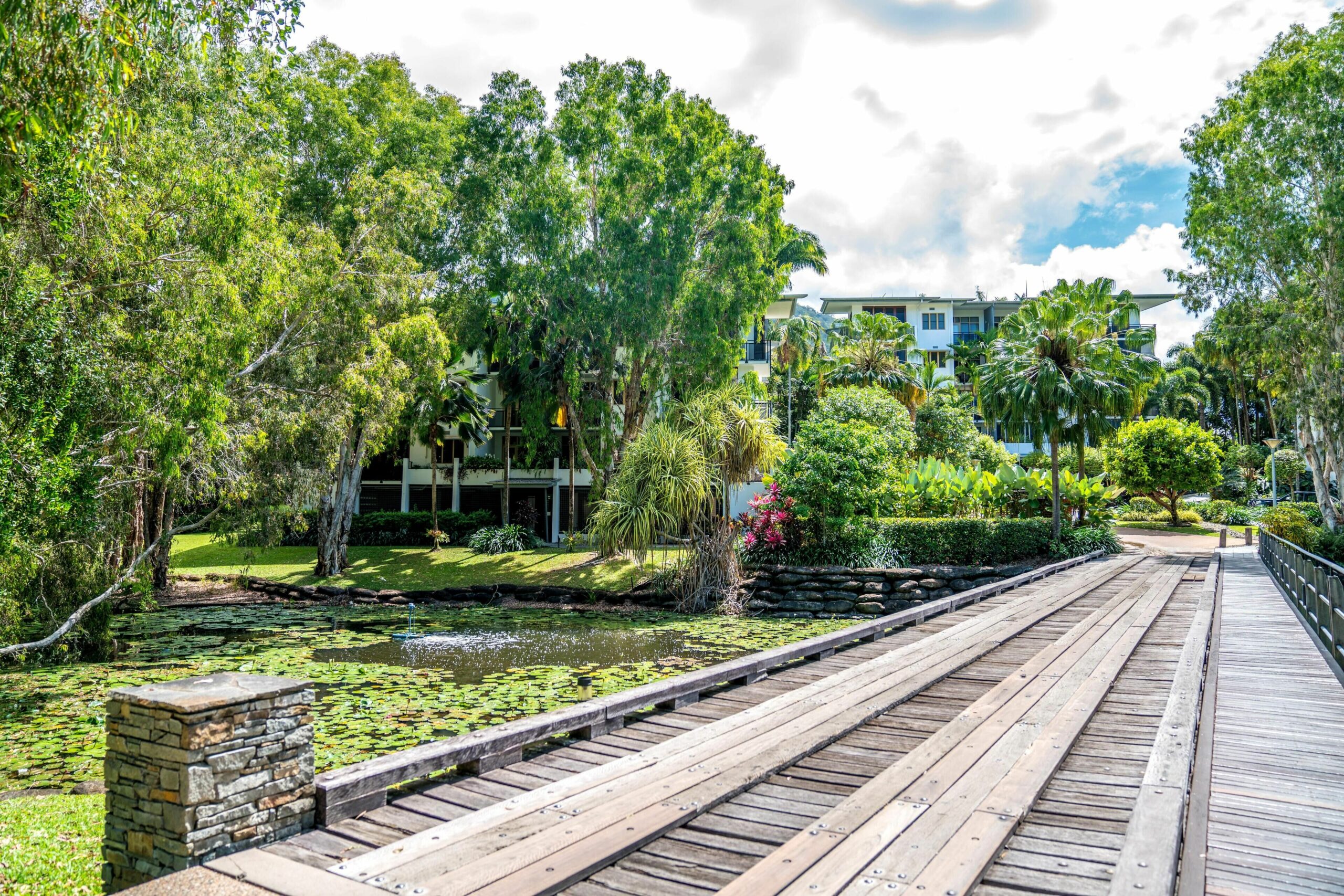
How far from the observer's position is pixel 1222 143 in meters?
26.7

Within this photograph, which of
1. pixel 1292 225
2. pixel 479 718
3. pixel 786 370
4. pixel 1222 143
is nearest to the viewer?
pixel 479 718

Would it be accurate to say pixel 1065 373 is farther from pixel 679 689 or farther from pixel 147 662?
pixel 147 662

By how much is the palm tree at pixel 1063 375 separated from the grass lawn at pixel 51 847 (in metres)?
23.0

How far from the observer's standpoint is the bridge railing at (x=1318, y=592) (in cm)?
792

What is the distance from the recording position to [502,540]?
2958 cm

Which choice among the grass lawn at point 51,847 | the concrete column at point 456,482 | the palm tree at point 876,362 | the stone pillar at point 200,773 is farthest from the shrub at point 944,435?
the stone pillar at point 200,773

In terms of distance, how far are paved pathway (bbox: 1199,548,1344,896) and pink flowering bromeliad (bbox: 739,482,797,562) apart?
11741 mm

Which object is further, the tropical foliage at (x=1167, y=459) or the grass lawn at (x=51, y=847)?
the tropical foliage at (x=1167, y=459)

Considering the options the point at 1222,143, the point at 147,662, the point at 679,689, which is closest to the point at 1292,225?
the point at 1222,143

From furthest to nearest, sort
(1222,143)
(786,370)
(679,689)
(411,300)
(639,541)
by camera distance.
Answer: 1. (786,370)
2. (1222,143)
3. (411,300)
4. (639,541)
5. (679,689)

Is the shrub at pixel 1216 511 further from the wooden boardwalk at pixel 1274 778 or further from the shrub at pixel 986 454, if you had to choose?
the wooden boardwalk at pixel 1274 778

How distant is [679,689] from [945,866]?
3390 mm

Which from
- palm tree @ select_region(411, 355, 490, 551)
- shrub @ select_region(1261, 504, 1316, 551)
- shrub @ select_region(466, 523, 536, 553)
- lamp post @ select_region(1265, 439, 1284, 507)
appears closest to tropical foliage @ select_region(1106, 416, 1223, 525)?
lamp post @ select_region(1265, 439, 1284, 507)

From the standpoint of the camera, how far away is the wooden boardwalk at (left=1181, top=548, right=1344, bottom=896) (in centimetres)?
352
